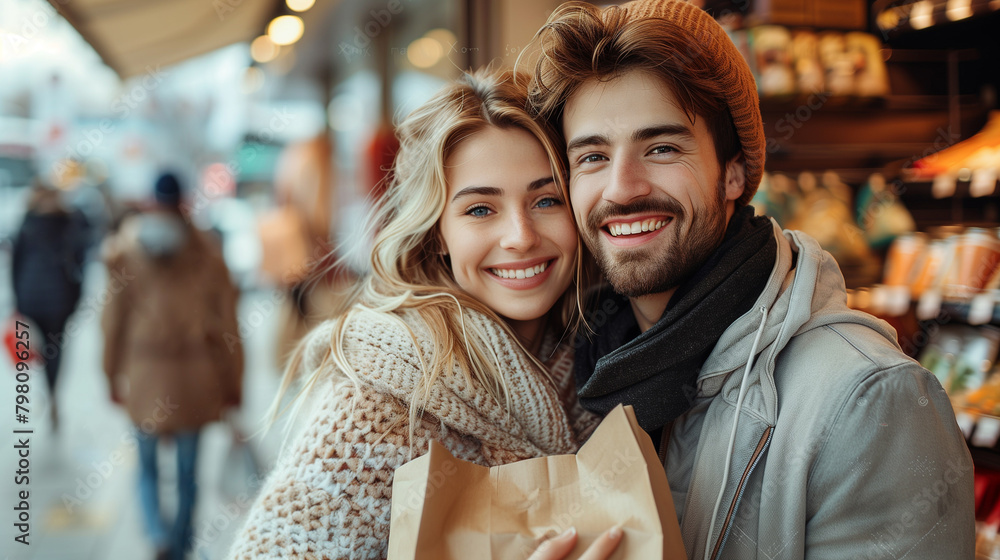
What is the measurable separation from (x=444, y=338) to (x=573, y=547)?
64 cm

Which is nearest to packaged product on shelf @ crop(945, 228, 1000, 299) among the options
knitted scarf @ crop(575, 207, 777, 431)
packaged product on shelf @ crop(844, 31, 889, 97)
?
packaged product on shelf @ crop(844, 31, 889, 97)

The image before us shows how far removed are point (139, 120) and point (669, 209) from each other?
5152mm

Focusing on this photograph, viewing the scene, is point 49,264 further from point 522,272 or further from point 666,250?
point 666,250

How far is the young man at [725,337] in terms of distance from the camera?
3.48 feet

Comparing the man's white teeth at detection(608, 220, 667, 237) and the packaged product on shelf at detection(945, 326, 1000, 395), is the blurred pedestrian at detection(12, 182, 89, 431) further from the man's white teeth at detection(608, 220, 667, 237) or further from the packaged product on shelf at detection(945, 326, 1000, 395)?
the packaged product on shelf at detection(945, 326, 1000, 395)

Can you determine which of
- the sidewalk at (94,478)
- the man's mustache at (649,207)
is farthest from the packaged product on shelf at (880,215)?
the sidewalk at (94,478)

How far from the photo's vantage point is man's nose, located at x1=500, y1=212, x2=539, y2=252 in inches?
58.9

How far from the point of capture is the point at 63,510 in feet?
11.3

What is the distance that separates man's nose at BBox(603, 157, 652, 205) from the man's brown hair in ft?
0.53

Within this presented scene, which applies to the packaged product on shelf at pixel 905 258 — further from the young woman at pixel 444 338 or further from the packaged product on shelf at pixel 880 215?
the young woman at pixel 444 338

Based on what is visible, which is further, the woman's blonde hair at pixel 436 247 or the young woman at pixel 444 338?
the woman's blonde hair at pixel 436 247

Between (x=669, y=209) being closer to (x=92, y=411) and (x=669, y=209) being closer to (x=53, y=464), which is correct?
(x=53, y=464)

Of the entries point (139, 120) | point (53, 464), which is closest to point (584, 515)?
point (53, 464)

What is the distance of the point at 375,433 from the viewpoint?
4.20 ft
